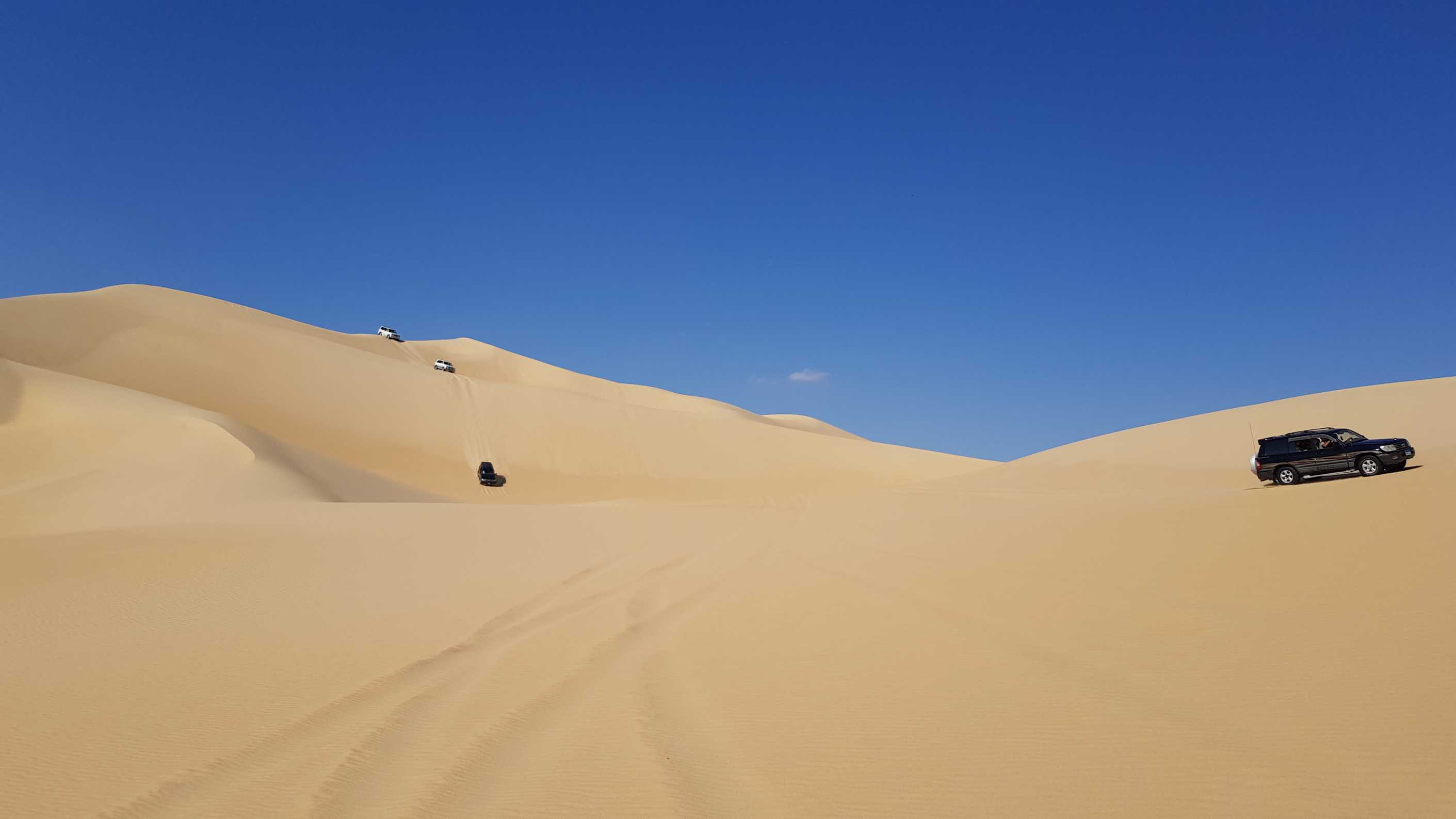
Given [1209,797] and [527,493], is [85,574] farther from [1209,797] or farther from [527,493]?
[527,493]

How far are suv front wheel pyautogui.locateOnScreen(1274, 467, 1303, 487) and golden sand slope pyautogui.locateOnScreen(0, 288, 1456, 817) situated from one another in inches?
115

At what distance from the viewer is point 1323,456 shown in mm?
19734

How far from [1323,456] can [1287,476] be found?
1.04 meters

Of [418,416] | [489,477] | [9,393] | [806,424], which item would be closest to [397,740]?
[9,393]

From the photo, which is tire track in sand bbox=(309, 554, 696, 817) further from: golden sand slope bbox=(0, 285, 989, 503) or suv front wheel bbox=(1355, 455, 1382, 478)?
golden sand slope bbox=(0, 285, 989, 503)

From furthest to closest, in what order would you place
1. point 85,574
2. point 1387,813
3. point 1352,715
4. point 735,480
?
1. point 735,480
2. point 85,574
3. point 1352,715
4. point 1387,813

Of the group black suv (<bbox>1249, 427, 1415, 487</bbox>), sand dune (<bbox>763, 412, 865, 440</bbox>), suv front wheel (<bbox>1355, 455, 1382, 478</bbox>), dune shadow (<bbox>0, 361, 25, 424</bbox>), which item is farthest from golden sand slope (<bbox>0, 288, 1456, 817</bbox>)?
sand dune (<bbox>763, 412, 865, 440</bbox>)

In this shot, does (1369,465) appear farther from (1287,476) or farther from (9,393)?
(9,393)

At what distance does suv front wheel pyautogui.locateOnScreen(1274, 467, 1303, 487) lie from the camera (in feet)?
66.8

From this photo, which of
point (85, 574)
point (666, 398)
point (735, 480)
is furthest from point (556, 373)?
point (85, 574)

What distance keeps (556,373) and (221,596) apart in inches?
4401

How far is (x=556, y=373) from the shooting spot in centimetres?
12131

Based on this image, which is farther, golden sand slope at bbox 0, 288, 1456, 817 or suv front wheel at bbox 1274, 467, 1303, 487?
suv front wheel at bbox 1274, 467, 1303, 487

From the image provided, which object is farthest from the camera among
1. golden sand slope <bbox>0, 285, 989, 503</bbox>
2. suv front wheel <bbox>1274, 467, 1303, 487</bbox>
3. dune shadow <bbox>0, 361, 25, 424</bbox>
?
golden sand slope <bbox>0, 285, 989, 503</bbox>
